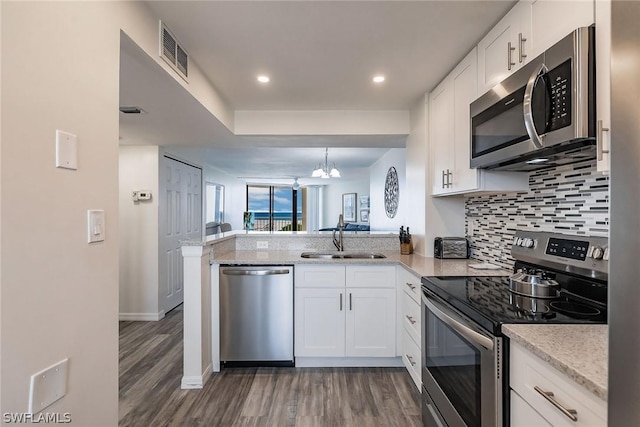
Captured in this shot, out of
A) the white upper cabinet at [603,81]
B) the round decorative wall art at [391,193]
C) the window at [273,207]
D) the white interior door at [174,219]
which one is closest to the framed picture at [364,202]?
the window at [273,207]

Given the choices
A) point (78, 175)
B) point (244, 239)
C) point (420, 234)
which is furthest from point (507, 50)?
point (244, 239)

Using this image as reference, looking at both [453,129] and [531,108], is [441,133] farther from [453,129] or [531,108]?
[531,108]

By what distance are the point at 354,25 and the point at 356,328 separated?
221cm

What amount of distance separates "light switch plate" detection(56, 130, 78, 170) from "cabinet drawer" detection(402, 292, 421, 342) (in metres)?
2.05

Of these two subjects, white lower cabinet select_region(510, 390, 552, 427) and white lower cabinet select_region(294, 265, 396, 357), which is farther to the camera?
white lower cabinet select_region(294, 265, 396, 357)

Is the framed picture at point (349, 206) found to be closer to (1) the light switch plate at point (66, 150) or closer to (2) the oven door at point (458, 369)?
(2) the oven door at point (458, 369)

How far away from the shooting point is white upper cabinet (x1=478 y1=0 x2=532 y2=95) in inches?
60.6

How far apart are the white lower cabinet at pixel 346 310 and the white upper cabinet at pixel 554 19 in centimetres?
184

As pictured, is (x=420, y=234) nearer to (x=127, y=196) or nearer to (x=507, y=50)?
(x=507, y=50)

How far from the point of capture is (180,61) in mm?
2021

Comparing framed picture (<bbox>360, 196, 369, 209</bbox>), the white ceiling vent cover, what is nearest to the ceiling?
the white ceiling vent cover

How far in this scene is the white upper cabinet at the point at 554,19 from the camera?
1.19 metres

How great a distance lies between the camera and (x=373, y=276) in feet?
9.18

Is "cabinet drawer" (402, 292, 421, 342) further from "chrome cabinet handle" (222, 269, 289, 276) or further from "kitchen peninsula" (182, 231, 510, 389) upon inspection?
"chrome cabinet handle" (222, 269, 289, 276)
